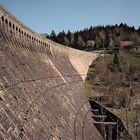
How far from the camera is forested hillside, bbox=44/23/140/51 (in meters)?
94.5

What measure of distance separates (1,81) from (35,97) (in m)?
2.90

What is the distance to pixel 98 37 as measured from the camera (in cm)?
10650

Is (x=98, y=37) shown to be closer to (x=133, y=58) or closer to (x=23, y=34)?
(x=133, y=58)

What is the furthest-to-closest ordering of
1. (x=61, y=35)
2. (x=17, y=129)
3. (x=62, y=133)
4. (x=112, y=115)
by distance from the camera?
1. (x=61, y=35)
2. (x=112, y=115)
3. (x=62, y=133)
4. (x=17, y=129)

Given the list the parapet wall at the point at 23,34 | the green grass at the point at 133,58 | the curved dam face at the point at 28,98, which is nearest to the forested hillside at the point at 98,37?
the green grass at the point at 133,58

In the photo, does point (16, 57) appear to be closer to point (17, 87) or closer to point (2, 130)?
point (17, 87)

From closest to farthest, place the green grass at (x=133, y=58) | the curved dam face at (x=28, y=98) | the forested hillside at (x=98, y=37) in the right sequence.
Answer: the curved dam face at (x=28, y=98) → the green grass at (x=133, y=58) → the forested hillside at (x=98, y=37)

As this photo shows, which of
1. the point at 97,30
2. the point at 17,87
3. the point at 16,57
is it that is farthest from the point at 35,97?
the point at 97,30

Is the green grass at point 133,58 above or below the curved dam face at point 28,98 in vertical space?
below

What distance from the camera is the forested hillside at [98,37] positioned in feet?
310

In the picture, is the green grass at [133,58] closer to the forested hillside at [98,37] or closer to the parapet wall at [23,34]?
the forested hillside at [98,37]

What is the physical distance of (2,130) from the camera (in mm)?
7727

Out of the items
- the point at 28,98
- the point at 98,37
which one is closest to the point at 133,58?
the point at 98,37

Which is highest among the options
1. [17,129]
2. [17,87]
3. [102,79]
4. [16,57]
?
[16,57]
